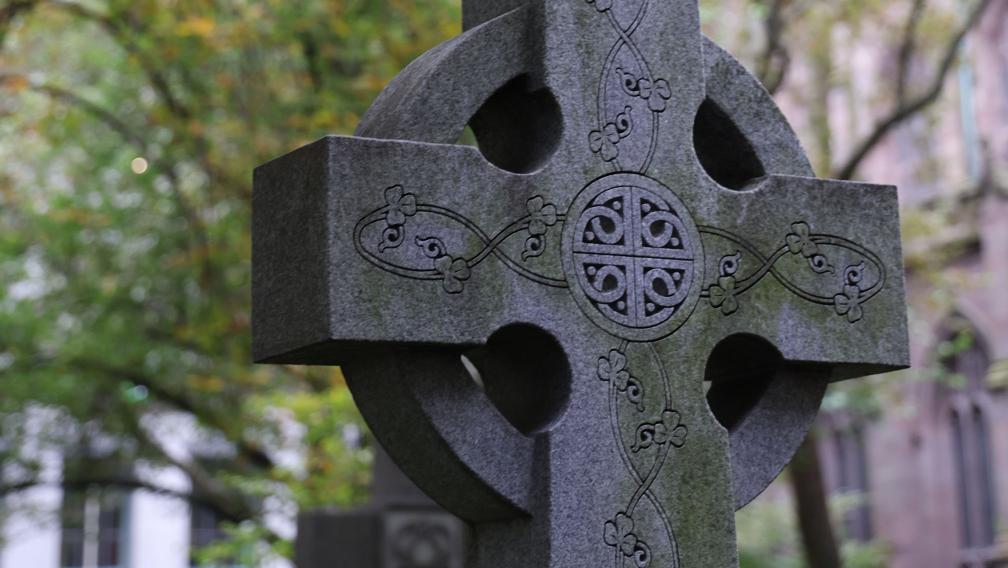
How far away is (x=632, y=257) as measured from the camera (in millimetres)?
4777

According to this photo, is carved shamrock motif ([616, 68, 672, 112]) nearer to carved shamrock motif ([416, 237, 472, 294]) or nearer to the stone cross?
the stone cross

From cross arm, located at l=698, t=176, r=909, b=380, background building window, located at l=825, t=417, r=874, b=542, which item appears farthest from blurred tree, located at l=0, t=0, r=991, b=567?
cross arm, located at l=698, t=176, r=909, b=380

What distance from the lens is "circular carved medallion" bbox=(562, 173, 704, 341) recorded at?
4.72m

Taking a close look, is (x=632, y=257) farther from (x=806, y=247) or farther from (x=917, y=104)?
(x=917, y=104)

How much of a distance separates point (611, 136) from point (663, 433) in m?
0.85

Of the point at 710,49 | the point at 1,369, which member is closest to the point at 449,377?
the point at 710,49

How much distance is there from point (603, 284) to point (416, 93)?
0.74m

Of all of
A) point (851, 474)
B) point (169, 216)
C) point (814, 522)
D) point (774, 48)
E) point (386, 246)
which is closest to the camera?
point (386, 246)

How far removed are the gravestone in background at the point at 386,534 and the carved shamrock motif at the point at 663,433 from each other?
7.98 metres

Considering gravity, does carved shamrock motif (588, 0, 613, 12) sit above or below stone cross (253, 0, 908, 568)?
above

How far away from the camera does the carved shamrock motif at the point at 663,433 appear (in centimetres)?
472

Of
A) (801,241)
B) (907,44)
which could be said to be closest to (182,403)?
(907,44)

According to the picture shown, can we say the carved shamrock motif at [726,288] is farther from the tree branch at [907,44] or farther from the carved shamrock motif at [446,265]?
the tree branch at [907,44]

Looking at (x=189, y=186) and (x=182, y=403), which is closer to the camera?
(x=189, y=186)
